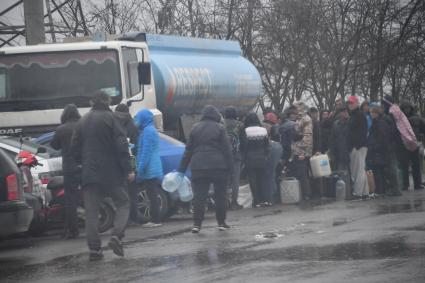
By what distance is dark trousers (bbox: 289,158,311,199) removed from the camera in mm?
20219

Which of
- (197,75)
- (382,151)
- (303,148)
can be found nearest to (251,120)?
(303,148)

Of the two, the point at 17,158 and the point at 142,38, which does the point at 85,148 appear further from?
the point at 142,38

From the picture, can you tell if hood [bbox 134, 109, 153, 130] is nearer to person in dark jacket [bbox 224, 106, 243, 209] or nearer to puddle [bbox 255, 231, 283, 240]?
person in dark jacket [bbox 224, 106, 243, 209]

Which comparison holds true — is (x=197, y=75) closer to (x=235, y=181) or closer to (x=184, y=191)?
A: (x=235, y=181)

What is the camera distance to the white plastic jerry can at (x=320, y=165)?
2020 centimetres

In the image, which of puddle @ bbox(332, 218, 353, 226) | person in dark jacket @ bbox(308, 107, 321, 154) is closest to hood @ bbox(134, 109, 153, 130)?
puddle @ bbox(332, 218, 353, 226)

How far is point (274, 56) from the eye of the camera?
32.8m

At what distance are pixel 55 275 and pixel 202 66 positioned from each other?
13.6 m

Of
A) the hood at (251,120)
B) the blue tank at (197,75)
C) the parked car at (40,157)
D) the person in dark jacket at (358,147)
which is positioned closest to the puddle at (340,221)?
the parked car at (40,157)

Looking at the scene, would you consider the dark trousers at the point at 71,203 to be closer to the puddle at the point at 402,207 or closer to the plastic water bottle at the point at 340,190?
the puddle at the point at 402,207

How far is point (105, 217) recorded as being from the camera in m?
15.4

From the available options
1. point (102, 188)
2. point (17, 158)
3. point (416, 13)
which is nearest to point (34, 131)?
point (17, 158)

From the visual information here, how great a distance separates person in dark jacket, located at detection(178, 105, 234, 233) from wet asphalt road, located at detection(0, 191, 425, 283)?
0.33 metres

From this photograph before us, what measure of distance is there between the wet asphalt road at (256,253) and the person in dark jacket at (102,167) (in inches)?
14.4
